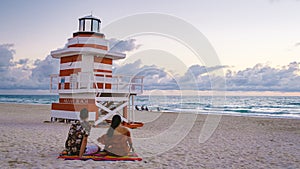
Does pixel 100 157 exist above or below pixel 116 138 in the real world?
below

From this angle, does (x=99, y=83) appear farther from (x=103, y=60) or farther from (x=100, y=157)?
(x=100, y=157)

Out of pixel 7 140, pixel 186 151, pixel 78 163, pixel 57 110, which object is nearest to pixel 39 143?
pixel 7 140

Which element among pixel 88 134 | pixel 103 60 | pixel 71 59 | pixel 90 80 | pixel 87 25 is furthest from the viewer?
pixel 87 25

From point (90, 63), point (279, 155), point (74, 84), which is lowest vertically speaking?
point (279, 155)

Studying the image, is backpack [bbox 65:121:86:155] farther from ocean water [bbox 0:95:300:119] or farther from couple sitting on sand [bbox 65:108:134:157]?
ocean water [bbox 0:95:300:119]

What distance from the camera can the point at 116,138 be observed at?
19.2 ft

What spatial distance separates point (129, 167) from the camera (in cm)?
555

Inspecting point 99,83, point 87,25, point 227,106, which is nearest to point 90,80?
point 99,83

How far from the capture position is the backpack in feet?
18.8

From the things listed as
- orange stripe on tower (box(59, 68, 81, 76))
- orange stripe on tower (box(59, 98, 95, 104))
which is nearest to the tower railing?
orange stripe on tower (box(59, 68, 81, 76))

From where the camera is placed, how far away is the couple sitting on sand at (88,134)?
576cm

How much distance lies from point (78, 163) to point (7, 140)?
11.9 ft

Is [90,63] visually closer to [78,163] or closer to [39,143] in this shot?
[39,143]

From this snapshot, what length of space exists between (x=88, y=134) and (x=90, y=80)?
653cm
